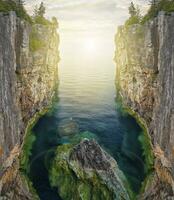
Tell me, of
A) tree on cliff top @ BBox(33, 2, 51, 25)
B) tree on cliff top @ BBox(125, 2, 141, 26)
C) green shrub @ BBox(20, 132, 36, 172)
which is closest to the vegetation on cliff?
tree on cliff top @ BBox(125, 2, 141, 26)

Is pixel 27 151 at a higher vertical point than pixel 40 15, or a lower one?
lower

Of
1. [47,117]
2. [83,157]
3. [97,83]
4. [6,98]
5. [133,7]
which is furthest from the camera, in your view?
[97,83]

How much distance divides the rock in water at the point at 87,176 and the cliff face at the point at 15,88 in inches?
233

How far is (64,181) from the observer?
39062 mm

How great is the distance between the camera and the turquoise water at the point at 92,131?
134 ft

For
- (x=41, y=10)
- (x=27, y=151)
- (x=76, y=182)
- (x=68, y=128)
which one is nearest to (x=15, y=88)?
(x=27, y=151)

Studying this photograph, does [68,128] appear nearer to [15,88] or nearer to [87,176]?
[15,88]

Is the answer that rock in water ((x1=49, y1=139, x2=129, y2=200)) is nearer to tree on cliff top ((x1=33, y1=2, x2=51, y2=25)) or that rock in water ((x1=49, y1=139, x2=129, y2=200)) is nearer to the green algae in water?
the green algae in water

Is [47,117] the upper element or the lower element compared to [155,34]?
lower

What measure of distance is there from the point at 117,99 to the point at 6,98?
4958cm

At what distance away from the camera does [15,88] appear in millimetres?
42656

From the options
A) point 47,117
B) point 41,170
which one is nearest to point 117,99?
point 47,117

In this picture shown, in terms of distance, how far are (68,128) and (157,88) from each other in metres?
21.3

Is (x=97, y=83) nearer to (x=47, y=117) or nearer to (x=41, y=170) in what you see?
(x=47, y=117)
